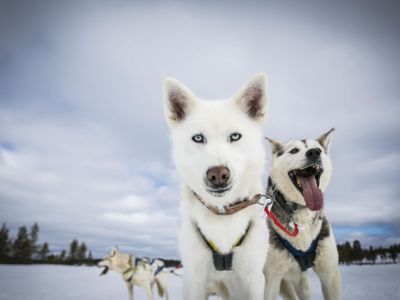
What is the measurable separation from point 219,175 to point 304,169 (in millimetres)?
2046

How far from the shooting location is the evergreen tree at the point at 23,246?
1188 inches

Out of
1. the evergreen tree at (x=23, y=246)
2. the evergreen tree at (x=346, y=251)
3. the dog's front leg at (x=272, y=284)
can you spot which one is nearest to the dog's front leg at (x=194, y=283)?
the dog's front leg at (x=272, y=284)

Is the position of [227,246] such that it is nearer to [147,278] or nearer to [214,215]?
[214,215]

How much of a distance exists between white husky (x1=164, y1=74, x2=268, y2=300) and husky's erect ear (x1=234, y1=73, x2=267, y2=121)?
0.19 metres

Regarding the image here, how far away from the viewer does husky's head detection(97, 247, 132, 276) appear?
1123 centimetres

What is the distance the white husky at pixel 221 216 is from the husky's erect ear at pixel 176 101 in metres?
0.09

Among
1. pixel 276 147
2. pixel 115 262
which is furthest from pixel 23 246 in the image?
pixel 276 147

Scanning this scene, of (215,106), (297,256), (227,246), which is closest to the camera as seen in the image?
(227,246)

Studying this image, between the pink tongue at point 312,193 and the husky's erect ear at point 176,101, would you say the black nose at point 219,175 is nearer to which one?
the husky's erect ear at point 176,101

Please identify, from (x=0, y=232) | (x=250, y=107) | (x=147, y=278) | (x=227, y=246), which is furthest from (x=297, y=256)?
(x=0, y=232)

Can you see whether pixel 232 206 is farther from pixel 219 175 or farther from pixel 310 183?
pixel 310 183

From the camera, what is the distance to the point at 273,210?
4.58m

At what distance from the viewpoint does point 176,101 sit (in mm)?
3506

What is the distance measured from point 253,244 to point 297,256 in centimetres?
157
